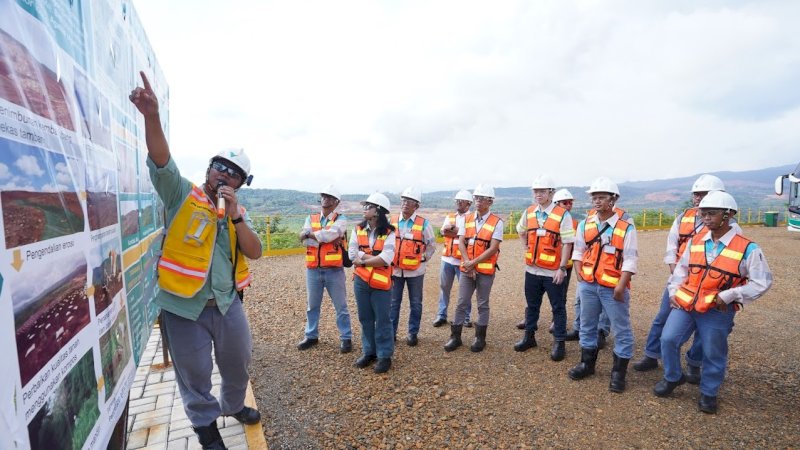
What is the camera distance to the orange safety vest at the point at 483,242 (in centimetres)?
483

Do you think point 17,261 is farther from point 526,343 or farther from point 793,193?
point 793,193

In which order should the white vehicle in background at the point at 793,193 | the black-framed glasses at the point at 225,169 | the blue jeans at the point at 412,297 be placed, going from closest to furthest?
the black-framed glasses at the point at 225,169 < the blue jeans at the point at 412,297 < the white vehicle in background at the point at 793,193

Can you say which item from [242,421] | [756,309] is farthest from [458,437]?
[756,309]

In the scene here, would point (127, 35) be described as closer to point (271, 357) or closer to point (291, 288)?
point (271, 357)

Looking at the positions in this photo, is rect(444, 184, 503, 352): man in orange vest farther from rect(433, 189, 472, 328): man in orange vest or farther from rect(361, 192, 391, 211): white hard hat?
rect(361, 192, 391, 211): white hard hat

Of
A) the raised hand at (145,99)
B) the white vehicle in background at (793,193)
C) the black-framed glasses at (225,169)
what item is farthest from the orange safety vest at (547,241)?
the white vehicle in background at (793,193)

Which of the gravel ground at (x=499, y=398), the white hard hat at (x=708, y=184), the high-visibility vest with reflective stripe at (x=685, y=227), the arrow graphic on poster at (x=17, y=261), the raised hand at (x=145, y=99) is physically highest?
the raised hand at (x=145, y=99)

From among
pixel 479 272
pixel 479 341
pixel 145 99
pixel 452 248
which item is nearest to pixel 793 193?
pixel 452 248

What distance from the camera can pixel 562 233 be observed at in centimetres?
473

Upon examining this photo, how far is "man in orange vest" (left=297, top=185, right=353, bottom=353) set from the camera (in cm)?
460

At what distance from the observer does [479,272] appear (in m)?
4.87

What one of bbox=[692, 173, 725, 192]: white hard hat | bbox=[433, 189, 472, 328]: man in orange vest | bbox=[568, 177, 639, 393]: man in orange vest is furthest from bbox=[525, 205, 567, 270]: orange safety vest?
bbox=[692, 173, 725, 192]: white hard hat

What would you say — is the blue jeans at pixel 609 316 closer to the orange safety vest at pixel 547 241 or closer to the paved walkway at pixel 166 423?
the orange safety vest at pixel 547 241

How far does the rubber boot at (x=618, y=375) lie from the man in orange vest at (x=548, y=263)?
2.30 feet
